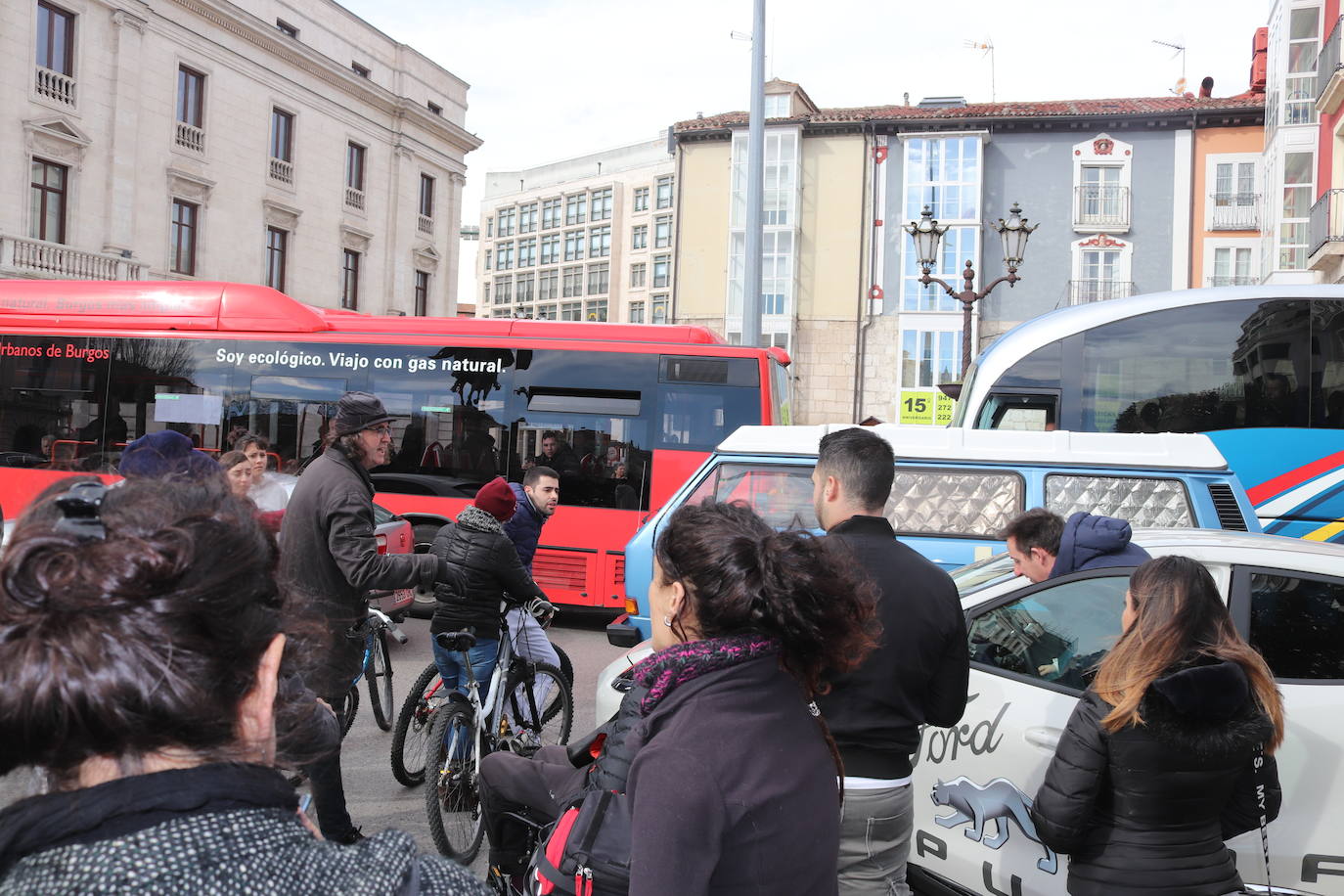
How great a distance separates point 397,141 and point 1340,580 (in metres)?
37.5

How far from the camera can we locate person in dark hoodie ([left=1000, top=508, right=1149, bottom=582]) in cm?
410

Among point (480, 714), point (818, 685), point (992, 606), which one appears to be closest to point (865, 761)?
point (818, 685)

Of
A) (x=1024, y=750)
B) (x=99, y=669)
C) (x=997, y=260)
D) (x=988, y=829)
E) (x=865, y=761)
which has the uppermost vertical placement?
(x=997, y=260)

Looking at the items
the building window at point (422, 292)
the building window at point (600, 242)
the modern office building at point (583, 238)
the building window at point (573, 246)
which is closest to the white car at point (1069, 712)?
the building window at point (422, 292)

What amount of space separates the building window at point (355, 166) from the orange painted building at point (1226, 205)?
96.0 ft

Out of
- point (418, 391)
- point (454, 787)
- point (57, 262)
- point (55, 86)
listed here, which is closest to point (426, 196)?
point (55, 86)

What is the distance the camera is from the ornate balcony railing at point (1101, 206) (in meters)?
35.1

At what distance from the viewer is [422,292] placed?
1538 inches

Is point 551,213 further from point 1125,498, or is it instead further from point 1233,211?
point 1125,498

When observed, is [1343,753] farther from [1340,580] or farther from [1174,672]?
[1174,672]

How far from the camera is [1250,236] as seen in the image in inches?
1340

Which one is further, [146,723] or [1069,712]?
[1069,712]

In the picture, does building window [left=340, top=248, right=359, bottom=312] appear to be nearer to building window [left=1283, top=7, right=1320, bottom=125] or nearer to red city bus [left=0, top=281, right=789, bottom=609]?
red city bus [left=0, top=281, right=789, bottom=609]

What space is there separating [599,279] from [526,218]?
45.4ft
